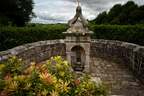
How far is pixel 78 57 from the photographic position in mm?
10969

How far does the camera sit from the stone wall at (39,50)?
11.5 meters

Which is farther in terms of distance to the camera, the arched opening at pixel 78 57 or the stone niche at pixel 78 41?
the arched opening at pixel 78 57

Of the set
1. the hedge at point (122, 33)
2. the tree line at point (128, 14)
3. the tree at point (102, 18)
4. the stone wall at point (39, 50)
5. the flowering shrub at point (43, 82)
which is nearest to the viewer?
the flowering shrub at point (43, 82)

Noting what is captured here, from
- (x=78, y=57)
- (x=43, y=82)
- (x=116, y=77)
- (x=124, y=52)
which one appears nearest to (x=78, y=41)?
(x=78, y=57)

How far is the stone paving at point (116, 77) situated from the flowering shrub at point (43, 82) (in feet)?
16.2

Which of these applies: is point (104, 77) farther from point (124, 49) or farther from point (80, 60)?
point (124, 49)

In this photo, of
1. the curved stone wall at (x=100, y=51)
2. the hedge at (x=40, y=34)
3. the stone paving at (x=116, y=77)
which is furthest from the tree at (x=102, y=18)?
the stone paving at (x=116, y=77)

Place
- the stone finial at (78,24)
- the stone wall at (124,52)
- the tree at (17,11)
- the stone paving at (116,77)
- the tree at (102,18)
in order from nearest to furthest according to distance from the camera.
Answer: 1. the stone paving at (116,77)
2. the stone finial at (78,24)
3. the stone wall at (124,52)
4. the tree at (17,11)
5. the tree at (102,18)

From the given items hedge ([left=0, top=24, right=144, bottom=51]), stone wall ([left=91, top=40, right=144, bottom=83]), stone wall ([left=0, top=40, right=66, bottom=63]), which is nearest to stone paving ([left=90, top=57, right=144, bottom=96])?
stone wall ([left=91, top=40, right=144, bottom=83])

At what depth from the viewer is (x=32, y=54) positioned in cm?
1259

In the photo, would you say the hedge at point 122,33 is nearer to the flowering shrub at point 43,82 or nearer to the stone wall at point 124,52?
the stone wall at point 124,52

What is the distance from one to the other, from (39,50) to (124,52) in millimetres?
3479

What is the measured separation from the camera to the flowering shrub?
3.10 meters

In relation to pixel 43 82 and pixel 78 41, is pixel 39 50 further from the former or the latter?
pixel 43 82
